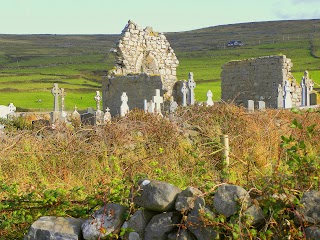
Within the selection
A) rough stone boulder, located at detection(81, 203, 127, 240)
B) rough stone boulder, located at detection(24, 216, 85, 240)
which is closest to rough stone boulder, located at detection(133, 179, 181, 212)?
rough stone boulder, located at detection(81, 203, 127, 240)

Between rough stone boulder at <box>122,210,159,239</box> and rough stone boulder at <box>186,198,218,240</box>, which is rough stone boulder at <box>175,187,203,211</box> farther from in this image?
rough stone boulder at <box>122,210,159,239</box>

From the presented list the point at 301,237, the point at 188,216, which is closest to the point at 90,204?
the point at 188,216

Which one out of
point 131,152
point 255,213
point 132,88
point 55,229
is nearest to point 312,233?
point 255,213

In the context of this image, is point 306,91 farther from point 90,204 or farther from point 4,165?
point 90,204

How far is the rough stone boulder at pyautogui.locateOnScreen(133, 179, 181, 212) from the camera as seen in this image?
19.6 feet

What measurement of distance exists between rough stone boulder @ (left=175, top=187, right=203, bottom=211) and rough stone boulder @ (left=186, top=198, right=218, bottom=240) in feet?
0.16

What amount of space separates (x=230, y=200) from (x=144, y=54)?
72.6 feet

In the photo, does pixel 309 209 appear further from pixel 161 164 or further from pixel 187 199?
pixel 161 164

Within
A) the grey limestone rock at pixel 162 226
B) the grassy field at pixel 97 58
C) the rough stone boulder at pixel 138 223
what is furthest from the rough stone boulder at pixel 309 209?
the grassy field at pixel 97 58

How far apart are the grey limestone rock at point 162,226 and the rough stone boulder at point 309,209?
124 centimetres

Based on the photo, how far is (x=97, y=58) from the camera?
11381cm

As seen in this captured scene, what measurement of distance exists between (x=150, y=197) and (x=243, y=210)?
3.28 ft

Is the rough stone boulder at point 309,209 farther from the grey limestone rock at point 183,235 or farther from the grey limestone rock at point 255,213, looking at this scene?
the grey limestone rock at point 183,235

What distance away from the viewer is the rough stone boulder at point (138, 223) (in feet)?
20.0
